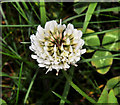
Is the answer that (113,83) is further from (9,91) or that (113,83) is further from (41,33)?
(9,91)

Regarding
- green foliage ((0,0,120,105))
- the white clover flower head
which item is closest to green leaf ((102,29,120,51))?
green foliage ((0,0,120,105))

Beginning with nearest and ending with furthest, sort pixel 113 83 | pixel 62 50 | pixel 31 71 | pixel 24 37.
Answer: pixel 62 50 → pixel 113 83 → pixel 31 71 → pixel 24 37

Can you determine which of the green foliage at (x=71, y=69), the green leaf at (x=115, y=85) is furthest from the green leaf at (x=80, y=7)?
the green leaf at (x=115, y=85)

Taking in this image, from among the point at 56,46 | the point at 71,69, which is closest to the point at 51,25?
the point at 56,46

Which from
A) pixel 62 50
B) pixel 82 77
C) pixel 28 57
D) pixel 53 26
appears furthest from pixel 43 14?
pixel 82 77

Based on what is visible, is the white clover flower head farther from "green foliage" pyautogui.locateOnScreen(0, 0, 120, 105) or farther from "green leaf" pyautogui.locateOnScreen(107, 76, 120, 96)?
"green leaf" pyautogui.locateOnScreen(107, 76, 120, 96)

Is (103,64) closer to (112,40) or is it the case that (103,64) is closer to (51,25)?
(112,40)

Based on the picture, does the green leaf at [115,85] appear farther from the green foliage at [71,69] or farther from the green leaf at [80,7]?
the green leaf at [80,7]
